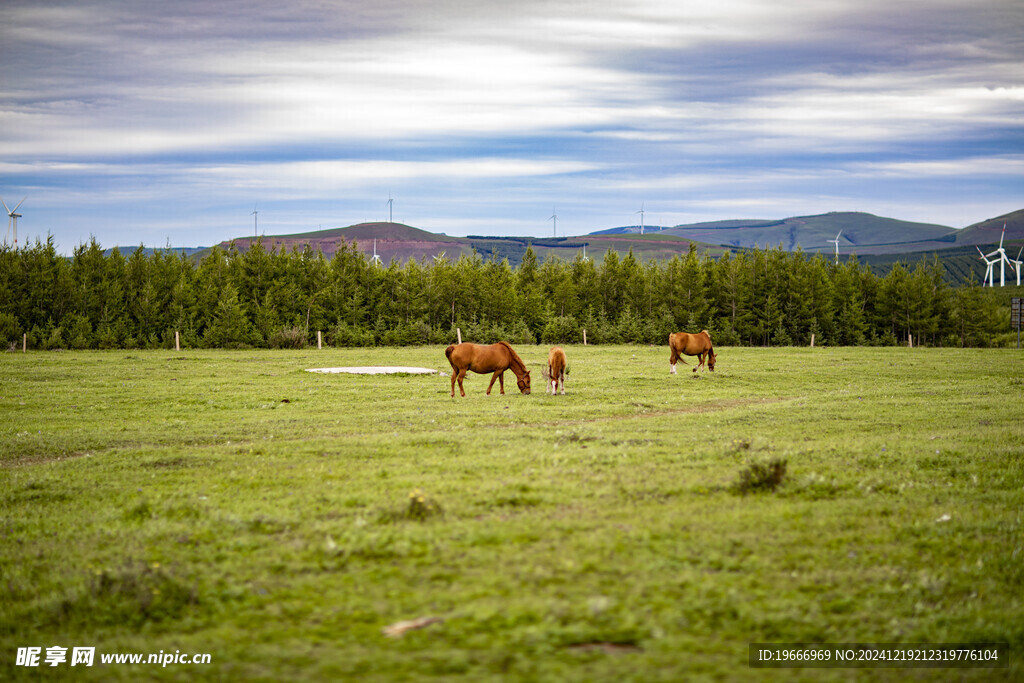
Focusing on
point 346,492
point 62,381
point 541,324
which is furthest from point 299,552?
point 541,324

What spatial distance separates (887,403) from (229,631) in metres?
21.3

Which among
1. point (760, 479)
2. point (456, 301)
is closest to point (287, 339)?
point (456, 301)

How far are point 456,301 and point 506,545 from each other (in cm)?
5880

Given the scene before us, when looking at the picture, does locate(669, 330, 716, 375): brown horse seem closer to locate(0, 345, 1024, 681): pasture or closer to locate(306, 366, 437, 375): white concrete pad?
locate(306, 366, 437, 375): white concrete pad

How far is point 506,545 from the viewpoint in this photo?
8.35m

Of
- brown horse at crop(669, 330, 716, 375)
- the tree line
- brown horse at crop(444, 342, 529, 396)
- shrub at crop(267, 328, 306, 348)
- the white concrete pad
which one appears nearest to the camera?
brown horse at crop(444, 342, 529, 396)

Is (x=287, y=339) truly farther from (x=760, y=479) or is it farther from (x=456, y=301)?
(x=760, y=479)

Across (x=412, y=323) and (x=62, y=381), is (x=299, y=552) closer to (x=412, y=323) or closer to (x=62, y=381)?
(x=62, y=381)

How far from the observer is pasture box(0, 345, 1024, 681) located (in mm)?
6027

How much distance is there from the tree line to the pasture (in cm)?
4004

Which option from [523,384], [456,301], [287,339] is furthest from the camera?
[456,301]

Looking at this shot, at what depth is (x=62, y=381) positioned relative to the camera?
3000cm

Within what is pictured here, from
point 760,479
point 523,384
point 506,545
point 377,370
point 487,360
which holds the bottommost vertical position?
point 506,545

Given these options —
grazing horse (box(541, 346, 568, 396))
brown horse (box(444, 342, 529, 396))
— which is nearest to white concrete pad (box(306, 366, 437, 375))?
brown horse (box(444, 342, 529, 396))
